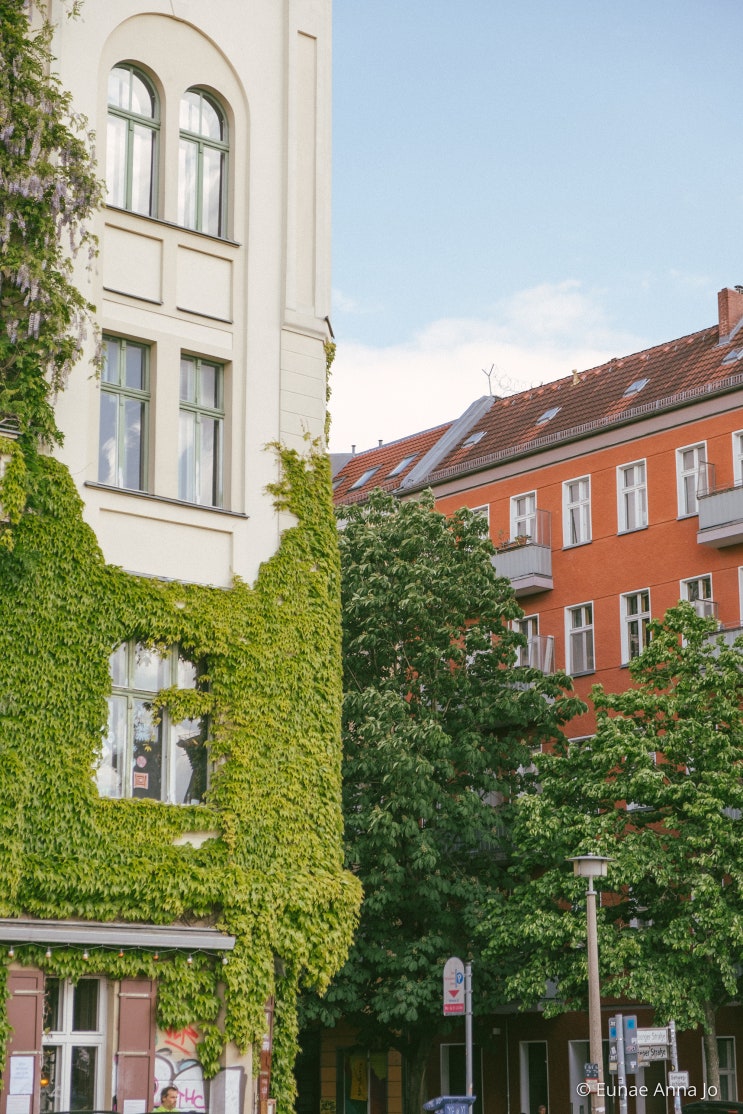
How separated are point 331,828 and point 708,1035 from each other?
10698 millimetres

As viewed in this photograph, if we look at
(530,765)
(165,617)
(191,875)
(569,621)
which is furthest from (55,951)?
(569,621)

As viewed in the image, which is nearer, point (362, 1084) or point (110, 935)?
point (110, 935)

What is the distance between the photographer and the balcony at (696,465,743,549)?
38594 millimetres

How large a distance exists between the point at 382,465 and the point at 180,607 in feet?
107

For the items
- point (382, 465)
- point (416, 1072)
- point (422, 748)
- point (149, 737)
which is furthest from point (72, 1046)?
point (382, 465)

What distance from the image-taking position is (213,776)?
23750mm

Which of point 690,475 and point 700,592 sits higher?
point 690,475

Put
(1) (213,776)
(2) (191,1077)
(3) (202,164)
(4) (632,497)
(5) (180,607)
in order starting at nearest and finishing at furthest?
(2) (191,1077), (1) (213,776), (5) (180,607), (3) (202,164), (4) (632,497)

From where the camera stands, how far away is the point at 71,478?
23.2 meters

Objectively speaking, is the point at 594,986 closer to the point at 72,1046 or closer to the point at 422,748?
the point at 72,1046

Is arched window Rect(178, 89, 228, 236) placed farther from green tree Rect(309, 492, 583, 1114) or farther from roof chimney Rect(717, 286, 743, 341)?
roof chimney Rect(717, 286, 743, 341)

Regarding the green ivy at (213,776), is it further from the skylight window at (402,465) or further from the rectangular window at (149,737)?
the skylight window at (402,465)

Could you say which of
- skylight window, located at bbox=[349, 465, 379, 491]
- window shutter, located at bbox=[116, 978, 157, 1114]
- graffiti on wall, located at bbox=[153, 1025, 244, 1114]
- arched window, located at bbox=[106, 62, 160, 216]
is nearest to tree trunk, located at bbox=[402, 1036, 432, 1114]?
graffiti on wall, located at bbox=[153, 1025, 244, 1114]

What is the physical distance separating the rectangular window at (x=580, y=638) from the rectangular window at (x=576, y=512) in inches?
72.4
